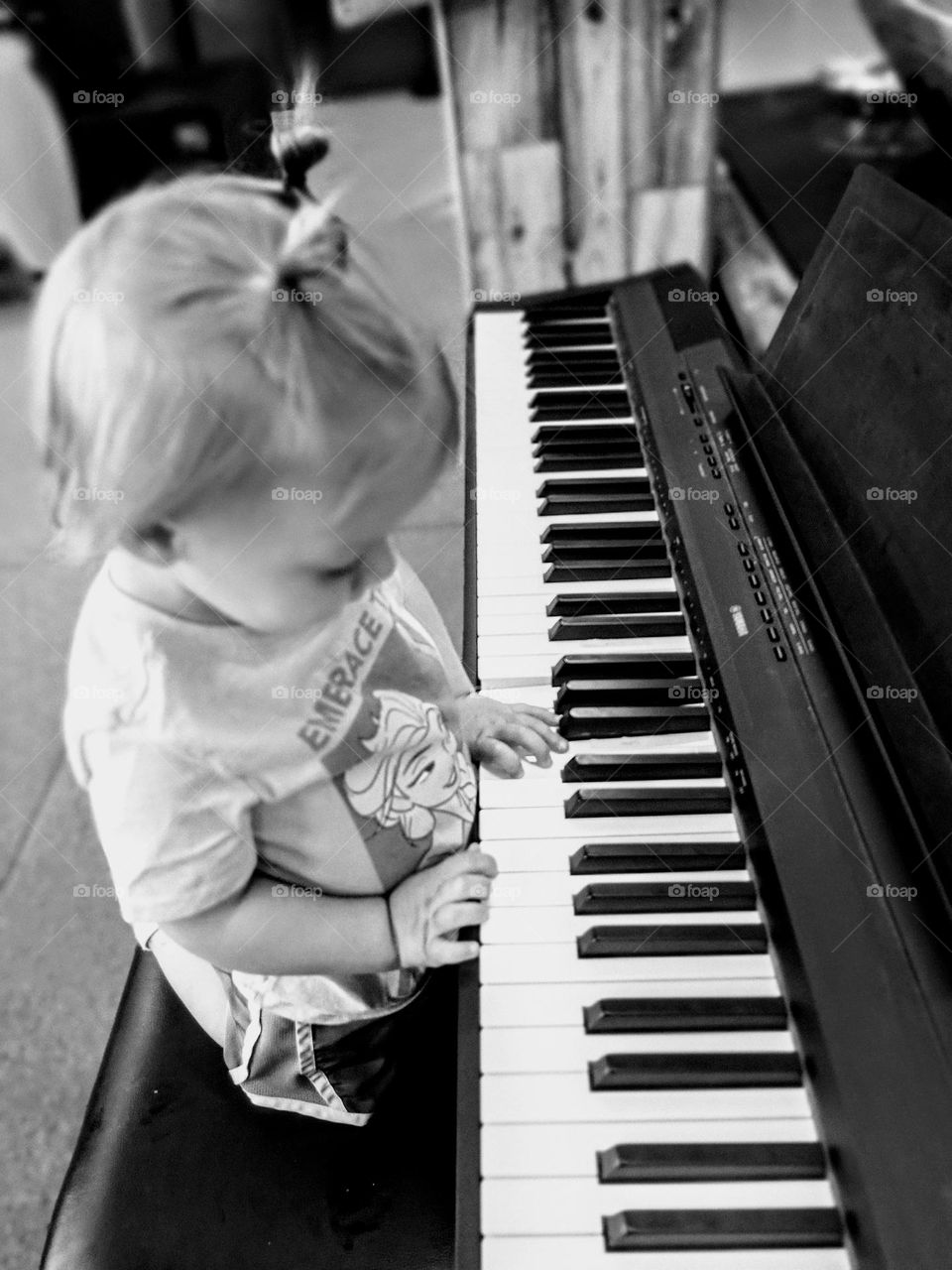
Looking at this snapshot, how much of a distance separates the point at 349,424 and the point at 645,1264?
22.1 inches

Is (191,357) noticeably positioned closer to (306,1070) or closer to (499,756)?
(499,756)

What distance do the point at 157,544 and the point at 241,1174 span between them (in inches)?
22.5

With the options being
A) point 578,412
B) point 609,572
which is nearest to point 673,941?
point 609,572

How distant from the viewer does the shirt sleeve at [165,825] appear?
72 centimetres

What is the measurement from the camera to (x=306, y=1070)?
93cm

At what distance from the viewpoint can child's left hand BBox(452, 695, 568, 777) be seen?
97 cm

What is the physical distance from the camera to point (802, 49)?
8.38 feet

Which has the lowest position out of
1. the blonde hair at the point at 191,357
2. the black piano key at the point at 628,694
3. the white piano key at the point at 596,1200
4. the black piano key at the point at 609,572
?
the white piano key at the point at 596,1200

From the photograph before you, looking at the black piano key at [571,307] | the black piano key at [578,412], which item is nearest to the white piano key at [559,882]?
Result: the black piano key at [578,412]

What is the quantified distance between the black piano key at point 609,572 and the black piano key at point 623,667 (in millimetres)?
124

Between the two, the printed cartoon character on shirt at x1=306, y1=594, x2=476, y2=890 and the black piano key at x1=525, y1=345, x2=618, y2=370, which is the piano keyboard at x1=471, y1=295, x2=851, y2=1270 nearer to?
the printed cartoon character on shirt at x1=306, y1=594, x2=476, y2=890

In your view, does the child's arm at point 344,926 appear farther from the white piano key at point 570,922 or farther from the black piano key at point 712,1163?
the black piano key at point 712,1163

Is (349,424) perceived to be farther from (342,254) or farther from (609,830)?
(609,830)

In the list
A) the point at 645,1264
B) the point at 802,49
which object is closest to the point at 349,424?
the point at 645,1264
